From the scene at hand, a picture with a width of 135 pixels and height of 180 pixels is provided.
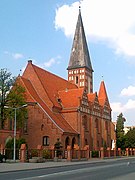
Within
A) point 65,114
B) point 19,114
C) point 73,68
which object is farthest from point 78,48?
point 19,114

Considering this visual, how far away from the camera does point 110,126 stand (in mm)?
→ 80562

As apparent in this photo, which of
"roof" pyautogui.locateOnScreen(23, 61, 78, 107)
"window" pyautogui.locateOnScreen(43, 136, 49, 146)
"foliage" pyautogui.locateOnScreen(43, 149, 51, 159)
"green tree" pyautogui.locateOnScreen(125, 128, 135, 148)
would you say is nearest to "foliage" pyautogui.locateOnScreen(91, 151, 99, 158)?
"window" pyautogui.locateOnScreen(43, 136, 49, 146)

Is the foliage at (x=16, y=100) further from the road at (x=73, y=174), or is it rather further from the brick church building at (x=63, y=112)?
the road at (x=73, y=174)

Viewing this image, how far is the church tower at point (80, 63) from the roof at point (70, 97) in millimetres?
15737

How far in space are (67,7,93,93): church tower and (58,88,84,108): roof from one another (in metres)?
15.7

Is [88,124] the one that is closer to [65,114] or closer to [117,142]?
[65,114]

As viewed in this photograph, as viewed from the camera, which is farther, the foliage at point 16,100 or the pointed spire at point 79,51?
the pointed spire at point 79,51

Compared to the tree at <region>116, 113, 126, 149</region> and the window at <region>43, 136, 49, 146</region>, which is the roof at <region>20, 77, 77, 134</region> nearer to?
the window at <region>43, 136, 49, 146</region>

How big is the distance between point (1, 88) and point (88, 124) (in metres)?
25.7

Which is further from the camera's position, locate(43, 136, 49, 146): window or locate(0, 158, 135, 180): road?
locate(43, 136, 49, 146): window

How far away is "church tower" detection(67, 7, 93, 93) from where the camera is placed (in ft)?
275

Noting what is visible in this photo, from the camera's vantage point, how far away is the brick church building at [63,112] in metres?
56.7

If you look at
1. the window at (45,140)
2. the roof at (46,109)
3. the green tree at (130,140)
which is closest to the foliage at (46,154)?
the roof at (46,109)

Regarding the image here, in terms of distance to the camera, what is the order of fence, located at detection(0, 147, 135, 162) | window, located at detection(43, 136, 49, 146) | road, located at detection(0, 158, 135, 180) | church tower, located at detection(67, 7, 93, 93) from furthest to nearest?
1. church tower, located at detection(67, 7, 93, 93)
2. window, located at detection(43, 136, 49, 146)
3. fence, located at detection(0, 147, 135, 162)
4. road, located at detection(0, 158, 135, 180)
